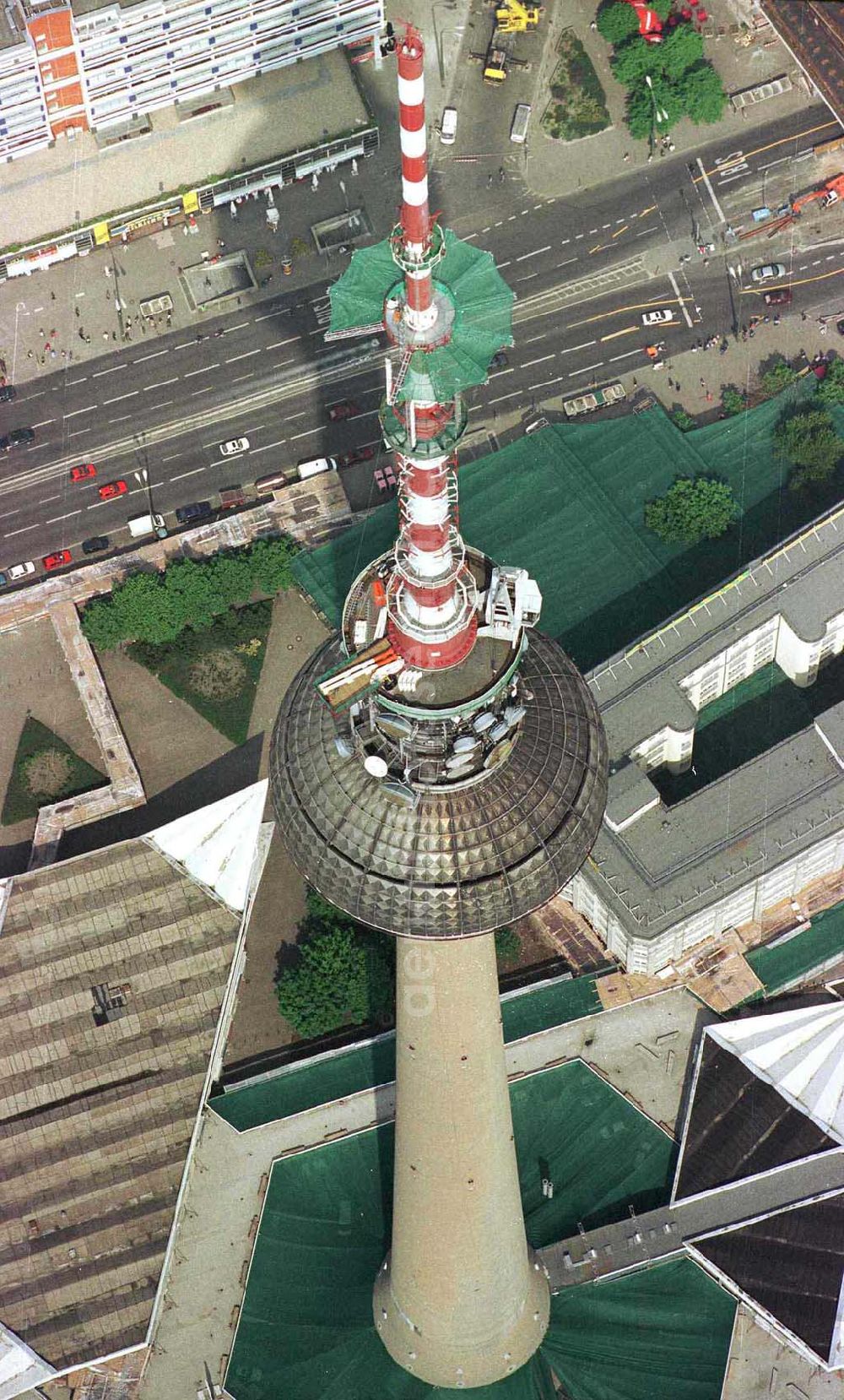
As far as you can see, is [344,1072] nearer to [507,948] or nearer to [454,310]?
[507,948]

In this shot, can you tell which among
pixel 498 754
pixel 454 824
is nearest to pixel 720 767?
pixel 454 824

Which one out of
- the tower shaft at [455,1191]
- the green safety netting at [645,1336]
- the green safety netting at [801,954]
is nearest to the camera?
the tower shaft at [455,1191]

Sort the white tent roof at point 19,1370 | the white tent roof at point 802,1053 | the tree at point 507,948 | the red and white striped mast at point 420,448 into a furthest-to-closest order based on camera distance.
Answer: the tree at point 507,948 < the white tent roof at point 802,1053 < the white tent roof at point 19,1370 < the red and white striped mast at point 420,448

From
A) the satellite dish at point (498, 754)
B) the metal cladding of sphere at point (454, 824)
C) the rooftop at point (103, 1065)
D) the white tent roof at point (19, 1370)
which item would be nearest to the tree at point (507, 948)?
the rooftop at point (103, 1065)

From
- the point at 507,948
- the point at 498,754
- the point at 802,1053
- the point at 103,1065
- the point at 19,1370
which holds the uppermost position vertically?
the point at 498,754

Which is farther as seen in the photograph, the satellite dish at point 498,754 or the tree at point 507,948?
the tree at point 507,948

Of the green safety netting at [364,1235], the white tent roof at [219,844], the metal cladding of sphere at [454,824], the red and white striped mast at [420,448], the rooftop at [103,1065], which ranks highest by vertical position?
the red and white striped mast at [420,448]

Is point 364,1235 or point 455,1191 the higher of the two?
point 455,1191

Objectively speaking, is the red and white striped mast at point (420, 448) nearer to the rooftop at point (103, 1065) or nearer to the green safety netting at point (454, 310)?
the green safety netting at point (454, 310)
